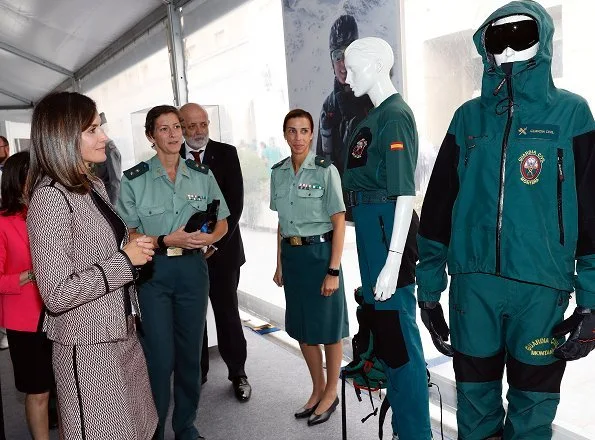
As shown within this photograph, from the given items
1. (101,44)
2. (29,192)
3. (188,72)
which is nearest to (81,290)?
(29,192)

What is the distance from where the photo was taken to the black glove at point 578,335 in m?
1.36

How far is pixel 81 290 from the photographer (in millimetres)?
1373

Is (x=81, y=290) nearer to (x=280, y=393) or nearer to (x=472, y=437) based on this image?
(x=472, y=437)

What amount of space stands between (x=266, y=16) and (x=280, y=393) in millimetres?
2845

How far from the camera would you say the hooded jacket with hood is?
1385 millimetres

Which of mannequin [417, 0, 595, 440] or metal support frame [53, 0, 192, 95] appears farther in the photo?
metal support frame [53, 0, 192, 95]

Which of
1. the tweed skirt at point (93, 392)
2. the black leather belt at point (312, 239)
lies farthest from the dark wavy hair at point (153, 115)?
the tweed skirt at point (93, 392)

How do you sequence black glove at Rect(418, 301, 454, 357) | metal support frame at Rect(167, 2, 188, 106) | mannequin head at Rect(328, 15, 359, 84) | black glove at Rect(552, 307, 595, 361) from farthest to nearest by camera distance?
metal support frame at Rect(167, 2, 188, 106) → mannequin head at Rect(328, 15, 359, 84) → black glove at Rect(418, 301, 454, 357) → black glove at Rect(552, 307, 595, 361)

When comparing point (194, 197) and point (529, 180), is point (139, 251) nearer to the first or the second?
point (194, 197)

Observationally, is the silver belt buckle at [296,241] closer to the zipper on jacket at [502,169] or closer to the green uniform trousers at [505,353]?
the green uniform trousers at [505,353]

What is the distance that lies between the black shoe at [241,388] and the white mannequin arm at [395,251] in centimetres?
150

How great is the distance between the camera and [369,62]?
1.94m

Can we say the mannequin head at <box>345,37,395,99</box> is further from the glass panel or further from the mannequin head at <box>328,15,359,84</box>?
the glass panel

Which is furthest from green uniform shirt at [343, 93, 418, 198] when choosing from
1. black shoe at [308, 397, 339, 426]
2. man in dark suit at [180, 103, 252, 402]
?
black shoe at [308, 397, 339, 426]
